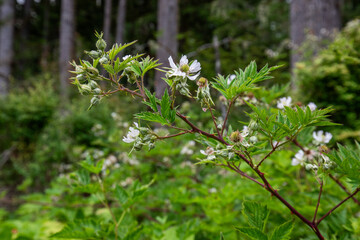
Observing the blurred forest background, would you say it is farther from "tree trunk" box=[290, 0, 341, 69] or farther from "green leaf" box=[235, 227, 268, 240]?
"green leaf" box=[235, 227, 268, 240]

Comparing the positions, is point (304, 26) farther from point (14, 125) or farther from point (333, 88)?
point (14, 125)

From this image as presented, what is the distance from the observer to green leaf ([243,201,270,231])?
708 mm

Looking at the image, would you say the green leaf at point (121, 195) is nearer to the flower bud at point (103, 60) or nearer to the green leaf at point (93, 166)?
the green leaf at point (93, 166)

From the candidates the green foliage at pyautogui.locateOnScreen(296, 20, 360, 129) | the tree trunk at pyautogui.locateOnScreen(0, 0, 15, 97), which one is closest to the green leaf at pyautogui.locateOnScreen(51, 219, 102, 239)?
the green foliage at pyautogui.locateOnScreen(296, 20, 360, 129)

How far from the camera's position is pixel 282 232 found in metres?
0.68

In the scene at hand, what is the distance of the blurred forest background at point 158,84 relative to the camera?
8.34 feet

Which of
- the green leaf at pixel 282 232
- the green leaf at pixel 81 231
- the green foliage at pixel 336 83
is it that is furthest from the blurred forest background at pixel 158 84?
the green leaf at pixel 81 231

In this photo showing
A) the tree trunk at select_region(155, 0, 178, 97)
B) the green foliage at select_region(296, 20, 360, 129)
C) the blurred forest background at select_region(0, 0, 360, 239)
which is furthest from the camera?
the tree trunk at select_region(155, 0, 178, 97)

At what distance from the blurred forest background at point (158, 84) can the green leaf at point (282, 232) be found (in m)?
0.46

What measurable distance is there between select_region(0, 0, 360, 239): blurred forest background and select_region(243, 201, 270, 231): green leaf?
1.40ft

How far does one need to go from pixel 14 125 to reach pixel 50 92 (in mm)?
992

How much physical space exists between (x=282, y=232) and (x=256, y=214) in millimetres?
76

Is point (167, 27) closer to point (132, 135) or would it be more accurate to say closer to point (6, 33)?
point (132, 135)

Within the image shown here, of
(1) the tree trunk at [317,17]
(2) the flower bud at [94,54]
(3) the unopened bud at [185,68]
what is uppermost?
(1) the tree trunk at [317,17]
